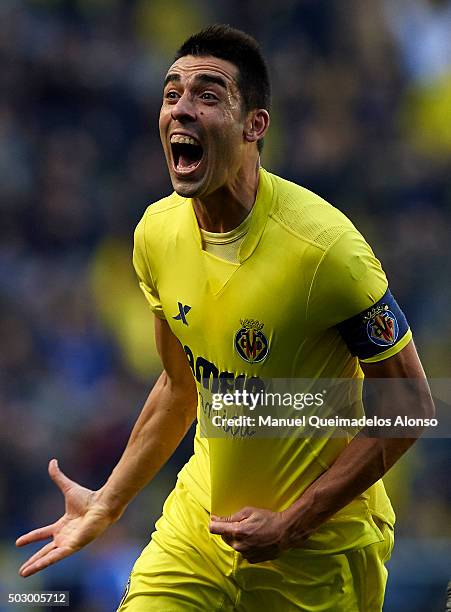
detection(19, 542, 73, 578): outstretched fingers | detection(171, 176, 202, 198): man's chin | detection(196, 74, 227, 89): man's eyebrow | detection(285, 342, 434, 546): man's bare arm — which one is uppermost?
detection(196, 74, 227, 89): man's eyebrow

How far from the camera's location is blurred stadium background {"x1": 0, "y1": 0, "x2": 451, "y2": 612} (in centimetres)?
709

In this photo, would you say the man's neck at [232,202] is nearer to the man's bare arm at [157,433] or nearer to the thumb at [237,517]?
the man's bare arm at [157,433]

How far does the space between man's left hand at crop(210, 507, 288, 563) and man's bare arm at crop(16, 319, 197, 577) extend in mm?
604

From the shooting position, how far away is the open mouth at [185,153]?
3.37 m

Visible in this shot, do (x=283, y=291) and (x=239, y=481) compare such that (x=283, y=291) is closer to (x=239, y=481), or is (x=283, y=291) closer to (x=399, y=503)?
(x=239, y=481)

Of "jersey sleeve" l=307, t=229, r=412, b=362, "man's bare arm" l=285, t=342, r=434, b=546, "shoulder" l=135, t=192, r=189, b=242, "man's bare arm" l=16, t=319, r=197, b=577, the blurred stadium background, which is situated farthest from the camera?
the blurred stadium background

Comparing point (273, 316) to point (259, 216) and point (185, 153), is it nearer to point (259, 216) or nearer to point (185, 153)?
point (259, 216)

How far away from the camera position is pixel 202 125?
336 cm

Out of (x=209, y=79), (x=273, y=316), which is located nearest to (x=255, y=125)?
(x=209, y=79)

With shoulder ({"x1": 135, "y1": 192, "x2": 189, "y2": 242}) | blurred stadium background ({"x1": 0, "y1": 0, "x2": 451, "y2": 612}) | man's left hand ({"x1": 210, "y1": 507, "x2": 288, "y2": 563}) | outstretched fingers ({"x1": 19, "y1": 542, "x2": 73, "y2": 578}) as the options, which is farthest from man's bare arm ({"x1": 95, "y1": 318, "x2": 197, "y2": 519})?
blurred stadium background ({"x1": 0, "y1": 0, "x2": 451, "y2": 612})

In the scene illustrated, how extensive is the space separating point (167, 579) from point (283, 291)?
0.92m

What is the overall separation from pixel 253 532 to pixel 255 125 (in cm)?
116

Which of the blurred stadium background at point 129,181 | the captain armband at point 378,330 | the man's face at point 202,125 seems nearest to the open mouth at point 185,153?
the man's face at point 202,125

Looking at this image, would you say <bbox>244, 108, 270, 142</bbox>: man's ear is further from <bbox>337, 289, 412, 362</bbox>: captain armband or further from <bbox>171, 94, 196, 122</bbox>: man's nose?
<bbox>337, 289, 412, 362</bbox>: captain armband
